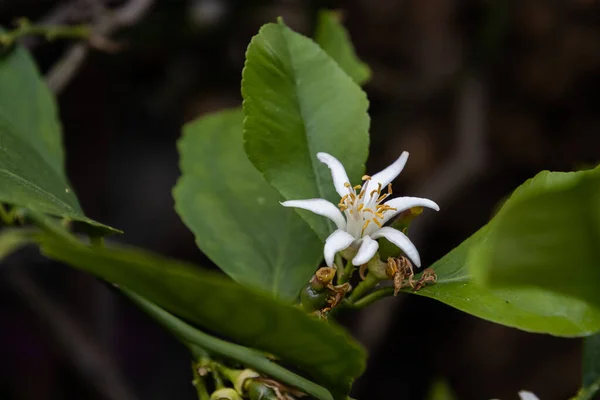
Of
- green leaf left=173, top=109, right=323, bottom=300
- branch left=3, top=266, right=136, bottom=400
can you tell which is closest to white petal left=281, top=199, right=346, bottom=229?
green leaf left=173, top=109, right=323, bottom=300

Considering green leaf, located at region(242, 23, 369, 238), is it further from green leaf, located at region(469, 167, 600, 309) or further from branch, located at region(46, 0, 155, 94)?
branch, located at region(46, 0, 155, 94)

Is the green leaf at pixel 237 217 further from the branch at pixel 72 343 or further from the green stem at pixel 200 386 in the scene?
the branch at pixel 72 343

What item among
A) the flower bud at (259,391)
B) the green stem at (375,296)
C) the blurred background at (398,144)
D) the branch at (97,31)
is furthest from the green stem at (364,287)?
the blurred background at (398,144)

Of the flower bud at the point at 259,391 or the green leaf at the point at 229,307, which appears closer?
the green leaf at the point at 229,307

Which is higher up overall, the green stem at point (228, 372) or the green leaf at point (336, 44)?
the green leaf at point (336, 44)

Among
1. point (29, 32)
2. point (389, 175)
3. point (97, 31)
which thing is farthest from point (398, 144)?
point (389, 175)

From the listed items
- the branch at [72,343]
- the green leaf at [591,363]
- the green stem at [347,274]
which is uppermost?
the green stem at [347,274]

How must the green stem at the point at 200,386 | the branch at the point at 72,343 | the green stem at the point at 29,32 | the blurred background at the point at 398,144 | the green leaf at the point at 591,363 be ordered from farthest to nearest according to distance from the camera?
the blurred background at the point at 398,144 → the branch at the point at 72,343 → the green stem at the point at 29,32 → the green leaf at the point at 591,363 → the green stem at the point at 200,386
